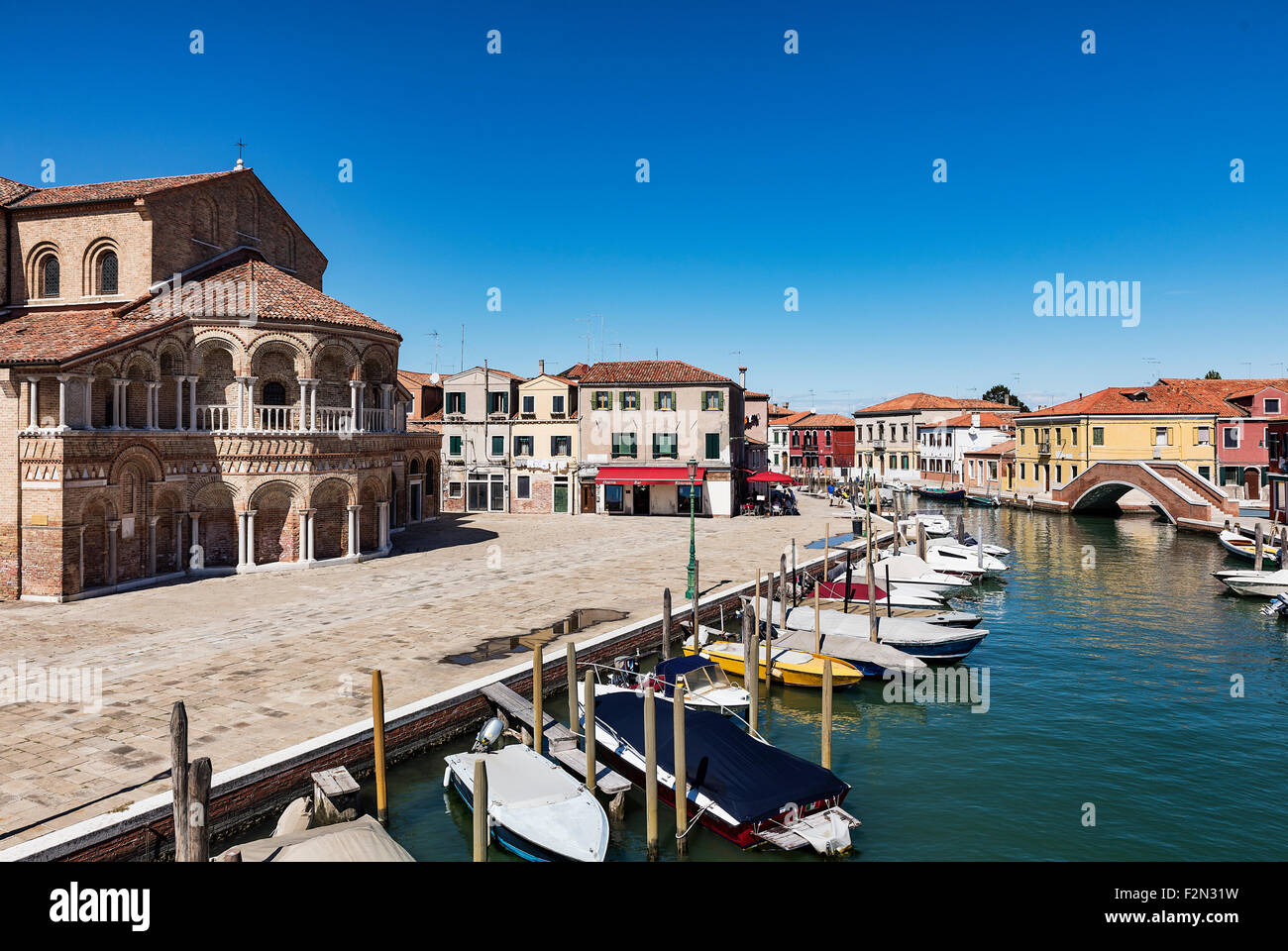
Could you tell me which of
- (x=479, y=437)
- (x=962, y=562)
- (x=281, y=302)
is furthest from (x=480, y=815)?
(x=479, y=437)

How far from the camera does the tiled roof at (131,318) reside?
23.8 metres

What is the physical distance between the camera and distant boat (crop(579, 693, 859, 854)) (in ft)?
39.3

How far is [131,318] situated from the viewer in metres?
26.5

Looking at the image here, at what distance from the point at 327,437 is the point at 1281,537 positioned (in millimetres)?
42462

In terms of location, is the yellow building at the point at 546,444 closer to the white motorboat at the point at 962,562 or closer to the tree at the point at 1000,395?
the white motorboat at the point at 962,562

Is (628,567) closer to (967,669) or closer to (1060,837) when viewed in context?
(967,669)

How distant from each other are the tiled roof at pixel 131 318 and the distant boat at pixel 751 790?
20853 millimetres

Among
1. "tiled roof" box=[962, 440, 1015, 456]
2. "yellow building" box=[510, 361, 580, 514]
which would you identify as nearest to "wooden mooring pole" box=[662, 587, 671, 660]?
"yellow building" box=[510, 361, 580, 514]

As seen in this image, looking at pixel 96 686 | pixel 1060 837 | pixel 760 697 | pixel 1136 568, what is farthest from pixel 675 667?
pixel 1136 568

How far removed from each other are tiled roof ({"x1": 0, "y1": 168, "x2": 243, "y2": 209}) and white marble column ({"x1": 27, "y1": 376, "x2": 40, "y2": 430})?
27.5 ft

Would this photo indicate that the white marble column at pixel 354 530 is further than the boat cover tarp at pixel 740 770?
Yes

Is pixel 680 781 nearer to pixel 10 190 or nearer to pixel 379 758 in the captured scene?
pixel 379 758

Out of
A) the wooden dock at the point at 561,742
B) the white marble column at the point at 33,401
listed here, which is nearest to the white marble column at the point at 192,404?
the white marble column at the point at 33,401

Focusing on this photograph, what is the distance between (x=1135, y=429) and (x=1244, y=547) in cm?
2329
